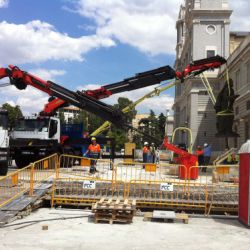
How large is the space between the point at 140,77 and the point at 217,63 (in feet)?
14.1

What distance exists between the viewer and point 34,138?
2147 centimetres

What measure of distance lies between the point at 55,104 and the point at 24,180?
35.6 feet

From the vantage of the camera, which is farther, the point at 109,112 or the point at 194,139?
the point at 194,139

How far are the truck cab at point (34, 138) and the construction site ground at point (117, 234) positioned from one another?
1129 cm

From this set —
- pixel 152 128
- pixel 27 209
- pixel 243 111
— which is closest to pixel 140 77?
pixel 27 209

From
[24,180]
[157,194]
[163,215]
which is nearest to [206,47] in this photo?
[157,194]

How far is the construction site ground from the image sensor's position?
7273 millimetres

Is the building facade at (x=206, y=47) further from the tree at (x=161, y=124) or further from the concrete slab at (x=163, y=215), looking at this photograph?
the tree at (x=161, y=124)

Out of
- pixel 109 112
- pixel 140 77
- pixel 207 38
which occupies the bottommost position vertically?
pixel 109 112

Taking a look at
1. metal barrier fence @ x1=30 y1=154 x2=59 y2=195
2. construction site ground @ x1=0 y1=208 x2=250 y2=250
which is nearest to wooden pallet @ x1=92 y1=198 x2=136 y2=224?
construction site ground @ x1=0 y1=208 x2=250 y2=250

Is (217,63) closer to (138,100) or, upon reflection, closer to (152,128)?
(138,100)

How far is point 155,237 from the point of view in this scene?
7.99 meters

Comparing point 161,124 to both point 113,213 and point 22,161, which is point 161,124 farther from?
point 113,213

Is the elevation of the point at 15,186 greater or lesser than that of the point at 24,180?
lesser
